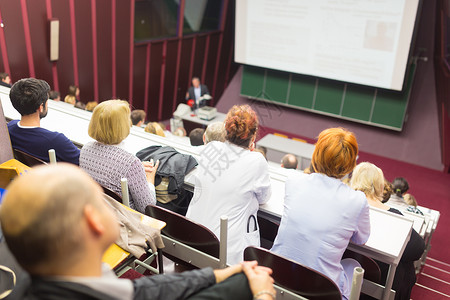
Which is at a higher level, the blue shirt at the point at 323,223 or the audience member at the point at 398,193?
the blue shirt at the point at 323,223

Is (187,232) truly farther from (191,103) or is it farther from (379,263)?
(191,103)

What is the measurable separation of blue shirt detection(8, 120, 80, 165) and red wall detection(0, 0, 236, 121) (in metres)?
Answer: 3.18

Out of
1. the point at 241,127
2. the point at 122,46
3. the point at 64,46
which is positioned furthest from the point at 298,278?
the point at 122,46

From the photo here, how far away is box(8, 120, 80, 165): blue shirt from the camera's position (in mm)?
2445

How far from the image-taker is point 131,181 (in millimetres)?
2117

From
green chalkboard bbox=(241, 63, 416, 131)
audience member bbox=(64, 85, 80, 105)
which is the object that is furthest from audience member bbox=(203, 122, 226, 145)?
green chalkboard bbox=(241, 63, 416, 131)

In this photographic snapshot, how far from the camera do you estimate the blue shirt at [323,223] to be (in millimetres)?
1755

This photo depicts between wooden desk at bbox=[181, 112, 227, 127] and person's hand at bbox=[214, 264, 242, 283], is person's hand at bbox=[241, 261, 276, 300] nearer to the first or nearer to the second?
person's hand at bbox=[214, 264, 242, 283]

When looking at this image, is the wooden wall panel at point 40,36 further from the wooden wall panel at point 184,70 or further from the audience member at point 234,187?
the audience member at point 234,187

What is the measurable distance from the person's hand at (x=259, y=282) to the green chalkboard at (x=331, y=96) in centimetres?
709

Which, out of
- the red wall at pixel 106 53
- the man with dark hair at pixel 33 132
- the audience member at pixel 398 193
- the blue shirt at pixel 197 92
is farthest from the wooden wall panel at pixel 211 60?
the man with dark hair at pixel 33 132

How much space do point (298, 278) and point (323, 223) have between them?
10.4 inches

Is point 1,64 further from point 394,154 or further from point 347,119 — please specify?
point 394,154

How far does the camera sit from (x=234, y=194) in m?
2.07
